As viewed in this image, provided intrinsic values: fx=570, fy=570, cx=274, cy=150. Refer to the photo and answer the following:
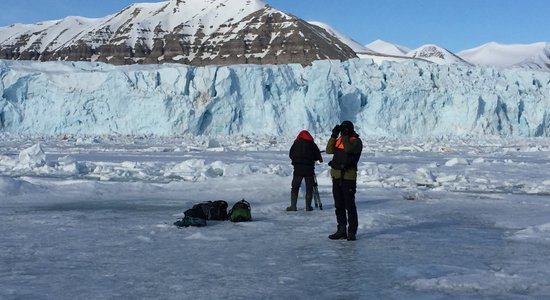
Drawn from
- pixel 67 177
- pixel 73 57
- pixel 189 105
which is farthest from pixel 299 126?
pixel 73 57

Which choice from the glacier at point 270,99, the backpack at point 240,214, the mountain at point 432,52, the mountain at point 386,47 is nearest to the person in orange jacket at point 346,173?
the backpack at point 240,214

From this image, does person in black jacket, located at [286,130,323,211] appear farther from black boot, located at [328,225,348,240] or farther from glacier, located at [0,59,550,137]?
glacier, located at [0,59,550,137]

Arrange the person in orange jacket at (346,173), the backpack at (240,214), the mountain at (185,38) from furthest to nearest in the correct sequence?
the mountain at (185,38)
the backpack at (240,214)
the person in orange jacket at (346,173)

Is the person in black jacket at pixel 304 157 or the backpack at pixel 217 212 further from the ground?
the person in black jacket at pixel 304 157

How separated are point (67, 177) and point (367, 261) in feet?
31.9

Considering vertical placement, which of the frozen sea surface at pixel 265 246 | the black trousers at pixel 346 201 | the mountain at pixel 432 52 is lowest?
the frozen sea surface at pixel 265 246

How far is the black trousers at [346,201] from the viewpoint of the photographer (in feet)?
18.1

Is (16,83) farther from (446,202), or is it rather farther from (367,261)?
(367,261)

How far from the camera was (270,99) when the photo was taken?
35594 mm

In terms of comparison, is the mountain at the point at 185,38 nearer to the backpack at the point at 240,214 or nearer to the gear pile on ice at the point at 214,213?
the gear pile on ice at the point at 214,213

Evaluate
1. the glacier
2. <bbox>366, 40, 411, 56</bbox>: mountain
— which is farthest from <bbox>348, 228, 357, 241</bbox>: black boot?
<bbox>366, 40, 411, 56</bbox>: mountain

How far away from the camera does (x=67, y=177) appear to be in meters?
12.8

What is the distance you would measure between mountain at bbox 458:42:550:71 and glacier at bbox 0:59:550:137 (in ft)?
495

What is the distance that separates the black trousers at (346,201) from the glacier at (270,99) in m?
29.6
